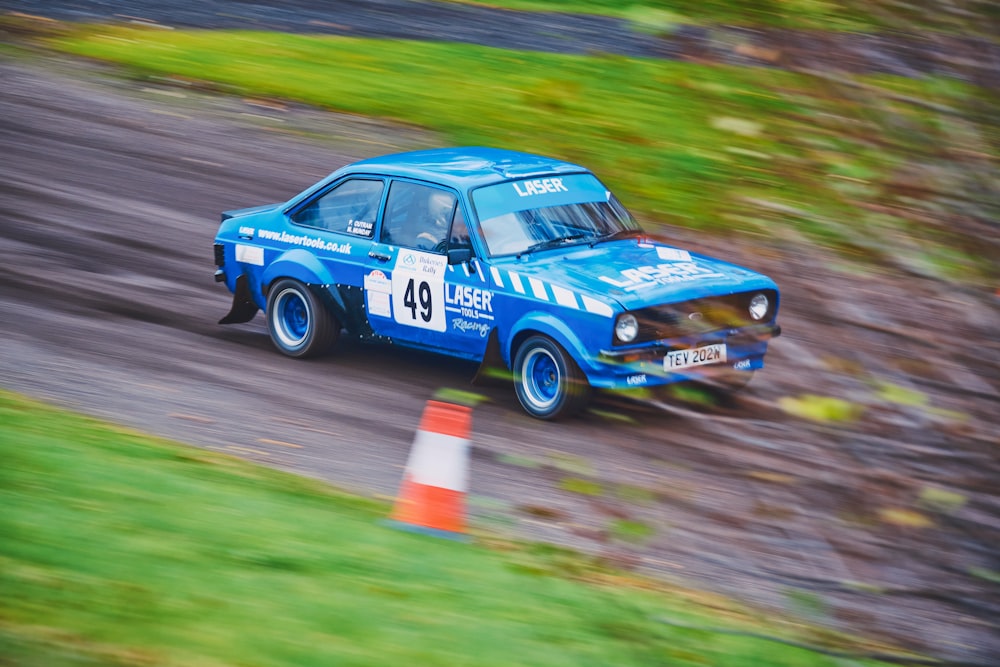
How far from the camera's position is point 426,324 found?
876cm

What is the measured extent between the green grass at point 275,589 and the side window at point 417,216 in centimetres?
265

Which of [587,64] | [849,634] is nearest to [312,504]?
[849,634]

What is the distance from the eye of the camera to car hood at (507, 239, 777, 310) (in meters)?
7.62

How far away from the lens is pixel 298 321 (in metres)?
9.88

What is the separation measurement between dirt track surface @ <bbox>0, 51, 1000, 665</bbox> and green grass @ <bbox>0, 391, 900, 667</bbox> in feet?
1.28

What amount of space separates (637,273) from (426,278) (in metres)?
1.54

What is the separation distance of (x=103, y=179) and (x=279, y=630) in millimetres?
11569

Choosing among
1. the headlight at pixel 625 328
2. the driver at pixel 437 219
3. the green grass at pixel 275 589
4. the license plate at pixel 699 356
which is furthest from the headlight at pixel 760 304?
the license plate at pixel 699 356

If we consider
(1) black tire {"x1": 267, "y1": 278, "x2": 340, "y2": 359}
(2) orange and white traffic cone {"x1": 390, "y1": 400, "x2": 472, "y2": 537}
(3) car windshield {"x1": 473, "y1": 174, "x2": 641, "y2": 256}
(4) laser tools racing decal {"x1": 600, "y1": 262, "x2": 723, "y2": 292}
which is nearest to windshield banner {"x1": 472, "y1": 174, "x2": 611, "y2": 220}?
(3) car windshield {"x1": 473, "y1": 174, "x2": 641, "y2": 256}

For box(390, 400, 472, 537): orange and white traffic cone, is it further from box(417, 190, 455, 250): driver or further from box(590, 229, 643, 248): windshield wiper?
box(590, 229, 643, 248): windshield wiper

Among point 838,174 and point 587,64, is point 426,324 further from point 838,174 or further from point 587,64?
point 587,64

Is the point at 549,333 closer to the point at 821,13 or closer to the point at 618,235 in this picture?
the point at 618,235

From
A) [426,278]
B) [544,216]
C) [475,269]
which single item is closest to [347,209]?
[426,278]

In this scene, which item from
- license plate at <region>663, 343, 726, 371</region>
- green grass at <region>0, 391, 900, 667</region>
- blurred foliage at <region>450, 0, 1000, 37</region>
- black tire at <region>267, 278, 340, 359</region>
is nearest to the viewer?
blurred foliage at <region>450, 0, 1000, 37</region>
